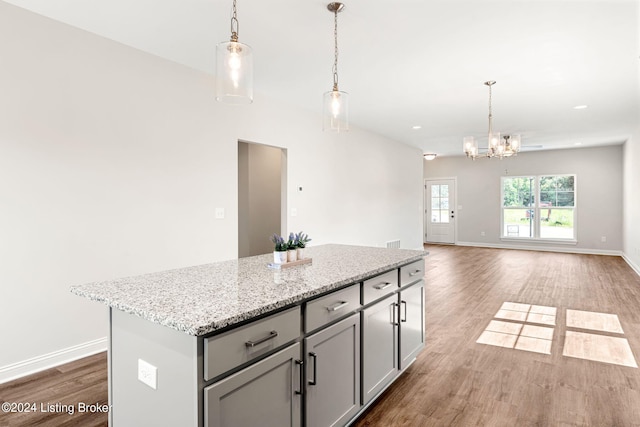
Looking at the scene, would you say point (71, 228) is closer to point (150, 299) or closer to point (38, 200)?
point (38, 200)

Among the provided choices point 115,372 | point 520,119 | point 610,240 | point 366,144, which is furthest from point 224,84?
point 610,240

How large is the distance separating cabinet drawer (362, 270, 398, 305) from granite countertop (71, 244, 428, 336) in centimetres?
6

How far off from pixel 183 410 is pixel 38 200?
224 centimetres

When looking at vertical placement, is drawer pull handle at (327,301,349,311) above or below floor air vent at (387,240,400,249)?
above

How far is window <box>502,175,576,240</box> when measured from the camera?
9297 millimetres

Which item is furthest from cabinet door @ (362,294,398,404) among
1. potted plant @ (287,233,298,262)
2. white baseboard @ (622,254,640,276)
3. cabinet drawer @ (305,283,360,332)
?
white baseboard @ (622,254,640,276)

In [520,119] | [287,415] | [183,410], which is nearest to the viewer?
[183,410]

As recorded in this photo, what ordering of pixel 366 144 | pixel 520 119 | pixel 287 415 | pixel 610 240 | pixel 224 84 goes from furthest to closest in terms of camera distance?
pixel 610 240, pixel 366 144, pixel 520 119, pixel 224 84, pixel 287 415

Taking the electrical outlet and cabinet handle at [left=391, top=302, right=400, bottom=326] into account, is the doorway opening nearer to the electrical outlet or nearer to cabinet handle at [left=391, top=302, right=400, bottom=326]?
cabinet handle at [left=391, top=302, right=400, bottom=326]

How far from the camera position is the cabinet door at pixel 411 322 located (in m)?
2.47

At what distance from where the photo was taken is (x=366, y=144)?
6805 millimetres

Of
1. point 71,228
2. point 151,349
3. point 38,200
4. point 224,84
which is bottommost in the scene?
point 151,349

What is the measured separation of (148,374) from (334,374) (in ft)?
2.82

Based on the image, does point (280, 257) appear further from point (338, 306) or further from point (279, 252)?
point (338, 306)
